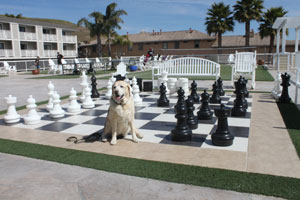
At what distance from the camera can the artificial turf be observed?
245cm

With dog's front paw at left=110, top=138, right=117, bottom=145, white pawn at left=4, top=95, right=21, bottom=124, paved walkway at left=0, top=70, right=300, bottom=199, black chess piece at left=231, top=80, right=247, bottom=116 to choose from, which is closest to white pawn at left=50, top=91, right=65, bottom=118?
white pawn at left=4, top=95, right=21, bottom=124

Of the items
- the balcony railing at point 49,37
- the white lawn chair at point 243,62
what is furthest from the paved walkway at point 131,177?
the balcony railing at point 49,37

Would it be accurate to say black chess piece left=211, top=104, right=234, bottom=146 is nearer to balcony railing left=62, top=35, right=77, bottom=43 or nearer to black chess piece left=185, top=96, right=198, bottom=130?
black chess piece left=185, top=96, right=198, bottom=130

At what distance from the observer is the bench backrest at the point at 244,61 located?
9.31m

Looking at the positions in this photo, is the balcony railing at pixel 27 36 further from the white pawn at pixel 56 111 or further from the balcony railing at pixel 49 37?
the white pawn at pixel 56 111

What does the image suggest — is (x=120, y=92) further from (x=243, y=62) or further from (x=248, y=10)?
(x=248, y=10)

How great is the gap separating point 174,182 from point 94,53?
46156 millimetres

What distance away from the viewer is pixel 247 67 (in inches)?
372

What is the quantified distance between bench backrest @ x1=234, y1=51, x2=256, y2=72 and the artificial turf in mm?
7379

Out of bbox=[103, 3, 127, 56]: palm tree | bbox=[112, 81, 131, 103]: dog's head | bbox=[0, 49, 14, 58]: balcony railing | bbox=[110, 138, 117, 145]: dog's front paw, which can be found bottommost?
bbox=[110, 138, 117, 145]: dog's front paw

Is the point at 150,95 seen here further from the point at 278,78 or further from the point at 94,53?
the point at 94,53

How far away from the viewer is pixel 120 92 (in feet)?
11.8

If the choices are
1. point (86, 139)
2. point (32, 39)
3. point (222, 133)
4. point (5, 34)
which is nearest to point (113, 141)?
point (86, 139)

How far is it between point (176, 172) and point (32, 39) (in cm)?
3552
